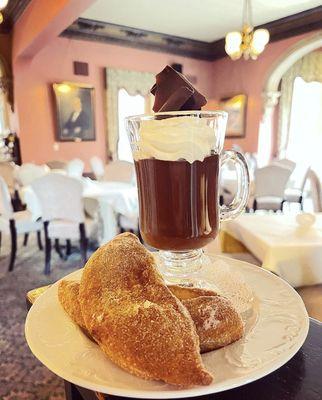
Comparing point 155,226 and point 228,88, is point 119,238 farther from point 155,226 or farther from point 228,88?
point 228,88

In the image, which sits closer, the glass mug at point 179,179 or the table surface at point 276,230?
the glass mug at point 179,179

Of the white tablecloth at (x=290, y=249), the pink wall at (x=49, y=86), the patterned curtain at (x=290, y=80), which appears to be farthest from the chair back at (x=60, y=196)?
the patterned curtain at (x=290, y=80)

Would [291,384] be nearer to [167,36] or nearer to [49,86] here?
[49,86]

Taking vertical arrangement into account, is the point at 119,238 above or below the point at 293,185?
above

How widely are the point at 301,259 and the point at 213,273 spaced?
66 centimetres

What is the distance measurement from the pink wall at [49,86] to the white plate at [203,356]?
5548 millimetres

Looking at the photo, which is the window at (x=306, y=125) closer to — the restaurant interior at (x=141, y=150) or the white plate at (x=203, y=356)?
the restaurant interior at (x=141, y=150)

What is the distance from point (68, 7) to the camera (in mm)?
3352

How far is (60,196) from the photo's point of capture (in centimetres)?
291

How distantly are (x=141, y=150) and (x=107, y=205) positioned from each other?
2.49 metres

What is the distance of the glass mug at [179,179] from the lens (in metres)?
0.66

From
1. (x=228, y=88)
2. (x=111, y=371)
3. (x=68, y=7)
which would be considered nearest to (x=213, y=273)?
(x=111, y=371)

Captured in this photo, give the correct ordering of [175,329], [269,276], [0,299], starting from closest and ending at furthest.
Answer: [175,329] → [269,276] → [0,299]

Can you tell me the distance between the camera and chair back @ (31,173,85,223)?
283 cm
